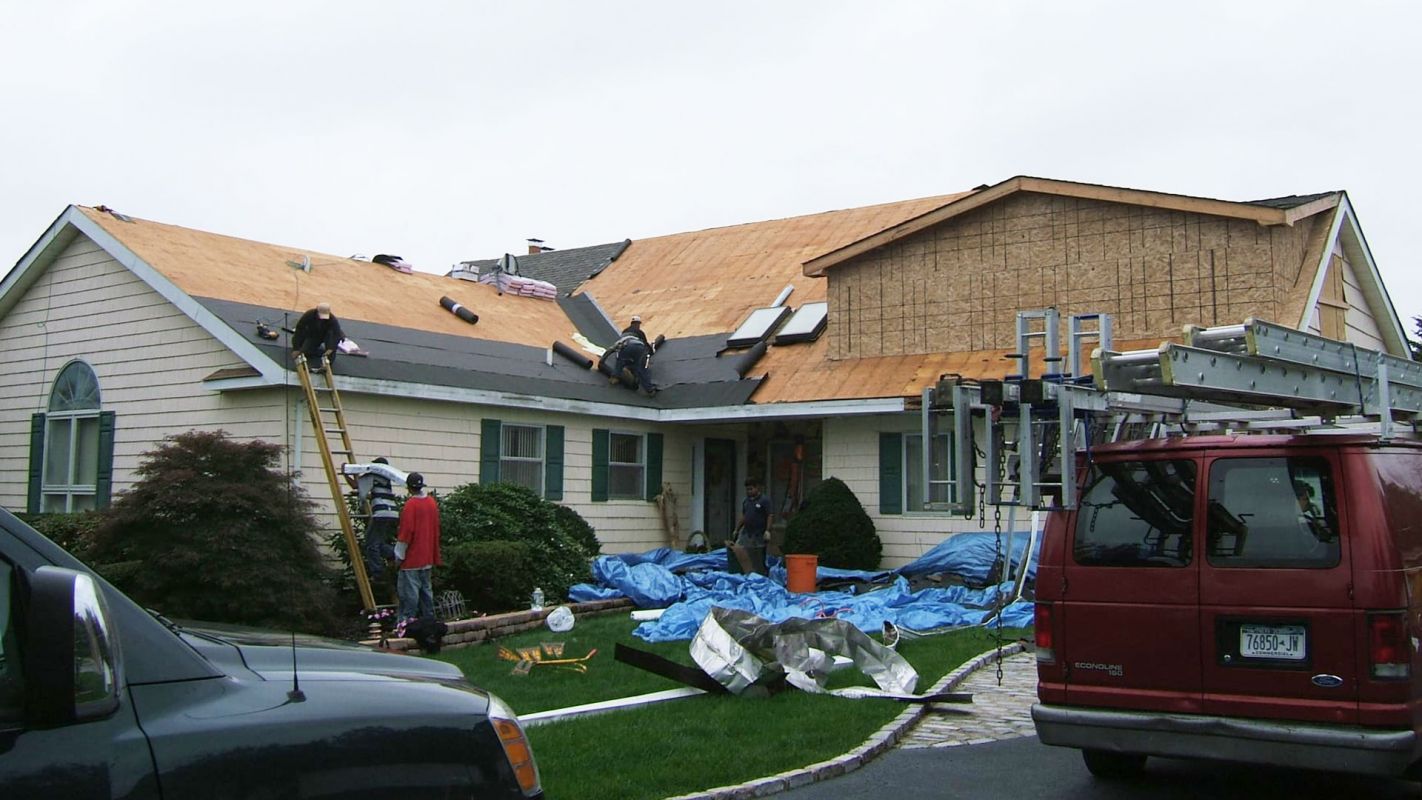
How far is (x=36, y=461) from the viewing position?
1850 cm

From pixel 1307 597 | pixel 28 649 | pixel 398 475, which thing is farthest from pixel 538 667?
pixel 28 649

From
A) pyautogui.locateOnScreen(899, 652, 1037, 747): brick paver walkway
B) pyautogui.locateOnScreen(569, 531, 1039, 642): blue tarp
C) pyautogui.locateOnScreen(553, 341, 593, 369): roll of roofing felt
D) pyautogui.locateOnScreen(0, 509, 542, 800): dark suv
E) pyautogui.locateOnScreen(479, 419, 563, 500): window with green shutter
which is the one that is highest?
A: pyautogui.locateOnScreen(553, 341, 593, 369): roll of roofing felt

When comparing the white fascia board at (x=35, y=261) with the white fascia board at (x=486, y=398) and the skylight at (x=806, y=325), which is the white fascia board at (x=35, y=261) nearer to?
the white fascia board at (x=486, y=398)

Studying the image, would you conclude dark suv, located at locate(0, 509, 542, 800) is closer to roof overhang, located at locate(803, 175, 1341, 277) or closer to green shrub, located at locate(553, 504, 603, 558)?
green shrub, located at locate(553, 504, 603, 558)

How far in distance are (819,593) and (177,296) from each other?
916cm

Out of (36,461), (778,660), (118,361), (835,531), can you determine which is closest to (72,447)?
(36,461)

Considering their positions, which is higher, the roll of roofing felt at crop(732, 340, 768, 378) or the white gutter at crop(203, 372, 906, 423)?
the roll of roofing felt at crop(732, 340, 768, 378)

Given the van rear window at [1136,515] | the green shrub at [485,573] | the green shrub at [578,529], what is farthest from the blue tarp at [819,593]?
the van rear window at [1136,515]

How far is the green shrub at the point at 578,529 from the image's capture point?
711 inches

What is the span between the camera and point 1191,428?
789 centimetres

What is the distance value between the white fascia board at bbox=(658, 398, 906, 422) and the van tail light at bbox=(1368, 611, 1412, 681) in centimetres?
1204

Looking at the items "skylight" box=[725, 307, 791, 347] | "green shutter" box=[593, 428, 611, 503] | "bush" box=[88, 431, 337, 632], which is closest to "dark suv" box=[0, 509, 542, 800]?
"bush" box=[88, 431, 337, 632]

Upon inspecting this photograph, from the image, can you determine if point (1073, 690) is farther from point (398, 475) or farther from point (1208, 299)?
point (1208, 299)

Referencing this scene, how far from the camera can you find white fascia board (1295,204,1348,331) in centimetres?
1684
